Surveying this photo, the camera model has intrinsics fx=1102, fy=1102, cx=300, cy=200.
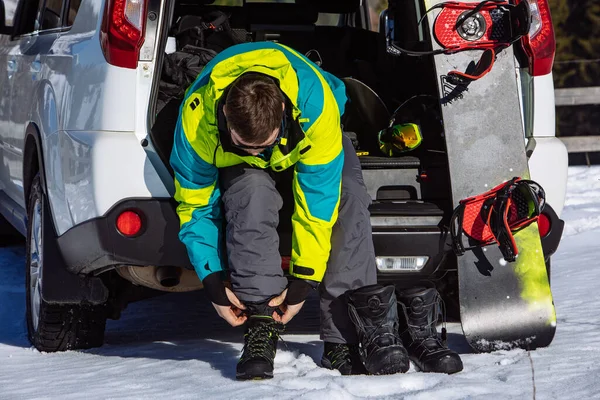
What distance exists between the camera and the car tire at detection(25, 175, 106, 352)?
4.39m

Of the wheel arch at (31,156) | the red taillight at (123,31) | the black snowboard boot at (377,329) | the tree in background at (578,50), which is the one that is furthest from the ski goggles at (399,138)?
the tree in background at (578,50)

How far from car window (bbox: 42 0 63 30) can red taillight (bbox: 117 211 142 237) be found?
1204 mm

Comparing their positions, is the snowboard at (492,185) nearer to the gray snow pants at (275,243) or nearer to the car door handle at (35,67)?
the gray snow pants at (275,243)

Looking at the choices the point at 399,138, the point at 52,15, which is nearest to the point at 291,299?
the point at 399,138

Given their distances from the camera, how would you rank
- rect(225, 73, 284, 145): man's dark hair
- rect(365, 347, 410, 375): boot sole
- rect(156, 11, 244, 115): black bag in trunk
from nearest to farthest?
rect(225, 73, 284, 145): man's dark hair, rect(365, 347, 410, 375): boot sole, rect(156, 11, 244, 115): black bag in trunk

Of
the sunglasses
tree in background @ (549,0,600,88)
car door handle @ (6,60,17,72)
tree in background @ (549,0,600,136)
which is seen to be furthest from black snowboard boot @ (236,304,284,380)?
tree in background @ (549,0,600,88)

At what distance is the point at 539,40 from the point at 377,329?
1.31 metres

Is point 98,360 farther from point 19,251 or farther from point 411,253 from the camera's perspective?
point 19,251

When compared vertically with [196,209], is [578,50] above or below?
above

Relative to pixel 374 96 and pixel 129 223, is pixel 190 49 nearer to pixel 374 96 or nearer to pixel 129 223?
pixel 374 96

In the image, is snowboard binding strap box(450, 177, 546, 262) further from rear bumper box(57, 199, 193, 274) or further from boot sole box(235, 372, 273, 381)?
rear bumper box(57, 199, 193, 274)

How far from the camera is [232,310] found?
3.95m

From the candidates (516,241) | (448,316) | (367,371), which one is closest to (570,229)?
(448,316)

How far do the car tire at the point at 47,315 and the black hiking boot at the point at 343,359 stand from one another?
1.06 meters
